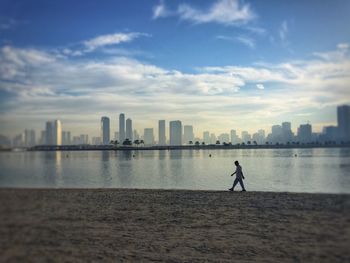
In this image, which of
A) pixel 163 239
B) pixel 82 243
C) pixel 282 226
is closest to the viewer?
pixel 82 243

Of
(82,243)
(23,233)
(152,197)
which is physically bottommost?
(152,197)

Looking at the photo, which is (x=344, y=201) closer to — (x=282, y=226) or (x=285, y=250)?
(x=285, y=250)

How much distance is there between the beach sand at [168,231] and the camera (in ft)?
9.98

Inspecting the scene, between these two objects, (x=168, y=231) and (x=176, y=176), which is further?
(x=176, y=176)

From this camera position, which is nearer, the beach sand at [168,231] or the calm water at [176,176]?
the beach sand at [168,231]

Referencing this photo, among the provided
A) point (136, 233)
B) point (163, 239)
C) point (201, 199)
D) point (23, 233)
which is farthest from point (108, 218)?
point (201, 199)

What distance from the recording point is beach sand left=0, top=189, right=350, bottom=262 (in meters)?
3.04

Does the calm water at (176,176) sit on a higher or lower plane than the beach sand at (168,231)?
lower

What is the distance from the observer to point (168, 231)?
6914mm

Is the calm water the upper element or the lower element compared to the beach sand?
lower

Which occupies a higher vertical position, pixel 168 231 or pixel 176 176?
pixel 168 231

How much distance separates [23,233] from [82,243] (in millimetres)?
1471

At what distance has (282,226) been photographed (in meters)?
5.57

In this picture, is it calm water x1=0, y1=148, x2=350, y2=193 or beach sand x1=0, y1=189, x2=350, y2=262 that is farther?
calm water x1=0, y1=148, x2=350, y2=193
